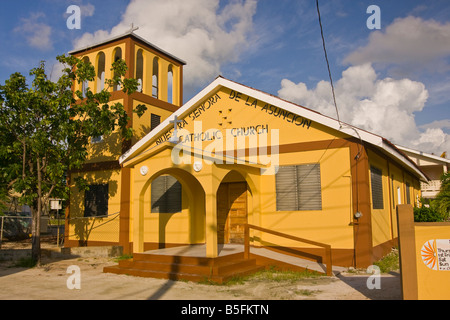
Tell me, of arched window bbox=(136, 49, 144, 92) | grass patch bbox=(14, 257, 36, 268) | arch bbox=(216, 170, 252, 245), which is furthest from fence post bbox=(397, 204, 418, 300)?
arched window bbox=(136, 49, 144, 92)

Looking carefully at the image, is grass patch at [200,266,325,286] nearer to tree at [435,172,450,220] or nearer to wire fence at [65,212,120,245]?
wire fence at [65,212,120,245]

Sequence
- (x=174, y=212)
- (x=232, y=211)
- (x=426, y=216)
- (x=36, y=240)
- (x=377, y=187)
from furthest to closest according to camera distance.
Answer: (x=426, y=216)
(x=174, y=212)
(x=232, y=211)
(x=377, y=187)
(x=36, y=240)

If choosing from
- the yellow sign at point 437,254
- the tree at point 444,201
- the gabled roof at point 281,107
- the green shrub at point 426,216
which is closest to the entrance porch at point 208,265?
the gabled roof at point 281,107

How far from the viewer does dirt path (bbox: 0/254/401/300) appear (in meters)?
7.53

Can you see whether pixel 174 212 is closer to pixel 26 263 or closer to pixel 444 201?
pixel 26 263

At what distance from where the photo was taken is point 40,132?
1183 centimetres

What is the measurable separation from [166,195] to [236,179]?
2907mm

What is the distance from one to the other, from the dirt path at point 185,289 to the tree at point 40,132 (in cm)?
315

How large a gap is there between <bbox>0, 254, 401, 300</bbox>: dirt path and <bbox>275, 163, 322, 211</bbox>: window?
253 cm

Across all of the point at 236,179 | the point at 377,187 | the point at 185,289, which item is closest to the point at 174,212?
the point at 236,179

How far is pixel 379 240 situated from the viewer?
1201 centimetres

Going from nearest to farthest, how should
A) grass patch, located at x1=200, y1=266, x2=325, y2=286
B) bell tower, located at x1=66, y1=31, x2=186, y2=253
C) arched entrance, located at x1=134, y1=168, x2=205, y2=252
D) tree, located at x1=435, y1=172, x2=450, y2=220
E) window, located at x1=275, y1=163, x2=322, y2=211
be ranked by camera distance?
grass patch, located at x1=200, y1=266, x2=325, y2=286
window, located at x1=275, y1=163, x2=322, y2=211
arched entrance, located at x1=134, y1=168, x2=205, y2=252
bell tower, located at x1=66, y1=31, x2=186, y2=253
tree, located at x1=435, y1=172, x2=450, y2=220

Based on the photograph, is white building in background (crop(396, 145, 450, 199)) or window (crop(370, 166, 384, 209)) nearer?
window (crop(370, 166, 384, 209))
